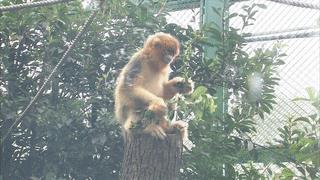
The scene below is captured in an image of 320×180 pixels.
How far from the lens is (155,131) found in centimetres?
379

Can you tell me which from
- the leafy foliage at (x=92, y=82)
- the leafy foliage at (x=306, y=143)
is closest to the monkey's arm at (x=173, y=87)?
the leafy foliage at (x=92, y=82)

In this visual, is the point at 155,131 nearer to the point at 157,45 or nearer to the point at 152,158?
the point at 152,158

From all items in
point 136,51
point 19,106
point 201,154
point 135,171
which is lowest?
point 135,171

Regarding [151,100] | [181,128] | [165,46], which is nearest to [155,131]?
[181,128]

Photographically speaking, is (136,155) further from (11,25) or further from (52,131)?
(11,25)

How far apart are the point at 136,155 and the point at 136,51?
186 cm

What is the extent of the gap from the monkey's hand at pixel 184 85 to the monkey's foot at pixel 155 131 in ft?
2.21

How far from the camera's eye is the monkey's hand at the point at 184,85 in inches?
183

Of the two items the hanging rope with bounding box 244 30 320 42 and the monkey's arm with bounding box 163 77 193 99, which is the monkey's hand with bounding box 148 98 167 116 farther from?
the hanging rope with bounding box 244 30 320 42

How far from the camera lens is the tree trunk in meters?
3.68

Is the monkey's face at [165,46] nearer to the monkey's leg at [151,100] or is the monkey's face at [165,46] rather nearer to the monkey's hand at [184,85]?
the monkey's hand at [184,85]

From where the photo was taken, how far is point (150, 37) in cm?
516

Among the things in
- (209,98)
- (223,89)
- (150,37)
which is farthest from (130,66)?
(209,98)

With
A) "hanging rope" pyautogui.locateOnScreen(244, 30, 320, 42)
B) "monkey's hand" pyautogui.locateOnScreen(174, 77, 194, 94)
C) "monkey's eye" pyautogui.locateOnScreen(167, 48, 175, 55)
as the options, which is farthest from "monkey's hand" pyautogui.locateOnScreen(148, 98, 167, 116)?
"hanging rope" pyautogui.locateOnScreen(244, 30, 320, 42)
